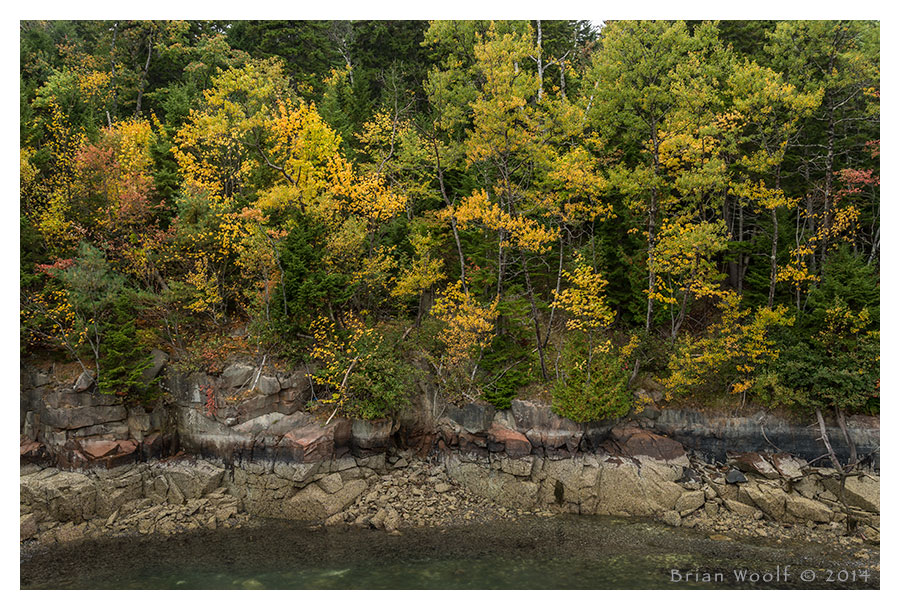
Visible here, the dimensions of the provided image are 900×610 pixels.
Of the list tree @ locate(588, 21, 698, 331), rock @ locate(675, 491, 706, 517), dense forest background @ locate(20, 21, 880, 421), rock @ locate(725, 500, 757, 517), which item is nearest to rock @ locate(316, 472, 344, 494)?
dense forest background @ locate(20, 21, 880, 421)

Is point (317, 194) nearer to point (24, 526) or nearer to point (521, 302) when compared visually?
point (521, 302)

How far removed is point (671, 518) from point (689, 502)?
0.96 metres

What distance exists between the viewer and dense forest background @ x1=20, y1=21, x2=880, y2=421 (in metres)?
19.0

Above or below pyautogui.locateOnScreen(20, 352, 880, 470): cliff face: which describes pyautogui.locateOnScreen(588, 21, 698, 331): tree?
above

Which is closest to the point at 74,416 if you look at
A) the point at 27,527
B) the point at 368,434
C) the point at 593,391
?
→ the point at 27,527

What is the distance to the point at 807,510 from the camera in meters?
16.6

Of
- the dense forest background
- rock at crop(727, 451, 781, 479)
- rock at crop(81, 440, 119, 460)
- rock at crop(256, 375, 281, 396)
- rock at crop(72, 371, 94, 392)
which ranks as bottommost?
rock at crop(727, 451, 781, 479)

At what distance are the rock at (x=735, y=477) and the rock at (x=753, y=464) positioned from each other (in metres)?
0.41

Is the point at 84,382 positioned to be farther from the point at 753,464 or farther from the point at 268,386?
the point at 753,464

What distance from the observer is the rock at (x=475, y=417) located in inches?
778

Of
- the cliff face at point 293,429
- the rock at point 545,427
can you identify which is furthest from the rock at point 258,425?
the rock at point 545,427

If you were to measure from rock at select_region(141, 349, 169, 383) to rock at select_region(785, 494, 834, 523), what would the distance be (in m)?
22.5

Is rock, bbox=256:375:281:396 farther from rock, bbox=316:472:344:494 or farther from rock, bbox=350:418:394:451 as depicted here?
rock, bbox=316:472:344:494

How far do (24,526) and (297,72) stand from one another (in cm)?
2771
